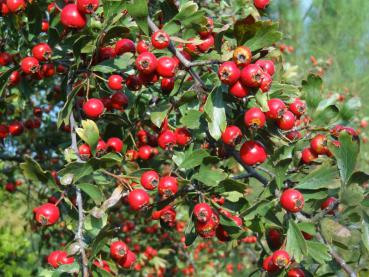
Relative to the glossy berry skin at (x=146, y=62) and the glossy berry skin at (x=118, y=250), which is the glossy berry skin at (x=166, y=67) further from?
Result: the glossy berry skin at (x=118, y=250)

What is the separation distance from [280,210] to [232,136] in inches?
12.8

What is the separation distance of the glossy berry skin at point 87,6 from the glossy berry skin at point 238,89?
61 cm

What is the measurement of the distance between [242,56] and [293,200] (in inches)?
20.2

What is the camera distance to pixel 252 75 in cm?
138

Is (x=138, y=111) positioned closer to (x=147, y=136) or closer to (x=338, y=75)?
(x=147, y=136)

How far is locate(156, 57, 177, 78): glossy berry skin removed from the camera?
154cm

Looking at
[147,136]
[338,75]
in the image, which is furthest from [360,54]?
[147,136]

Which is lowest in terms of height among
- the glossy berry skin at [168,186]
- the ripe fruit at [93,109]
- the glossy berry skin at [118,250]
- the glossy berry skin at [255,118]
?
the glossy berry skin at [118,250]

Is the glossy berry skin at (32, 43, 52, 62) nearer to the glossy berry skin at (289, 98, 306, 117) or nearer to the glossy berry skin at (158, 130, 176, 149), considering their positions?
the glossy berry skin at (158, 130, 176, 149)

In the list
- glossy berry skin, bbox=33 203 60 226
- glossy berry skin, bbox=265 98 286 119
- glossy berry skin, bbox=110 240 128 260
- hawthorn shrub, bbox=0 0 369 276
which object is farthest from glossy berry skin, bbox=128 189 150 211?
glossy berry skin, bbox=265 98 286 119

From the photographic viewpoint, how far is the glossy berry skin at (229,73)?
55.1 inches

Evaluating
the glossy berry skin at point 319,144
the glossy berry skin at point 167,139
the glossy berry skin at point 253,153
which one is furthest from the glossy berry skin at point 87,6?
the glossy berry skin at point 319,144

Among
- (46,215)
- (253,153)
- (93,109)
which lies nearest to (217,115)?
(253,153)

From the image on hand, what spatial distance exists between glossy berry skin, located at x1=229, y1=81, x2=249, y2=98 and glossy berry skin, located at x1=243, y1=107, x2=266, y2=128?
0.23 ft
